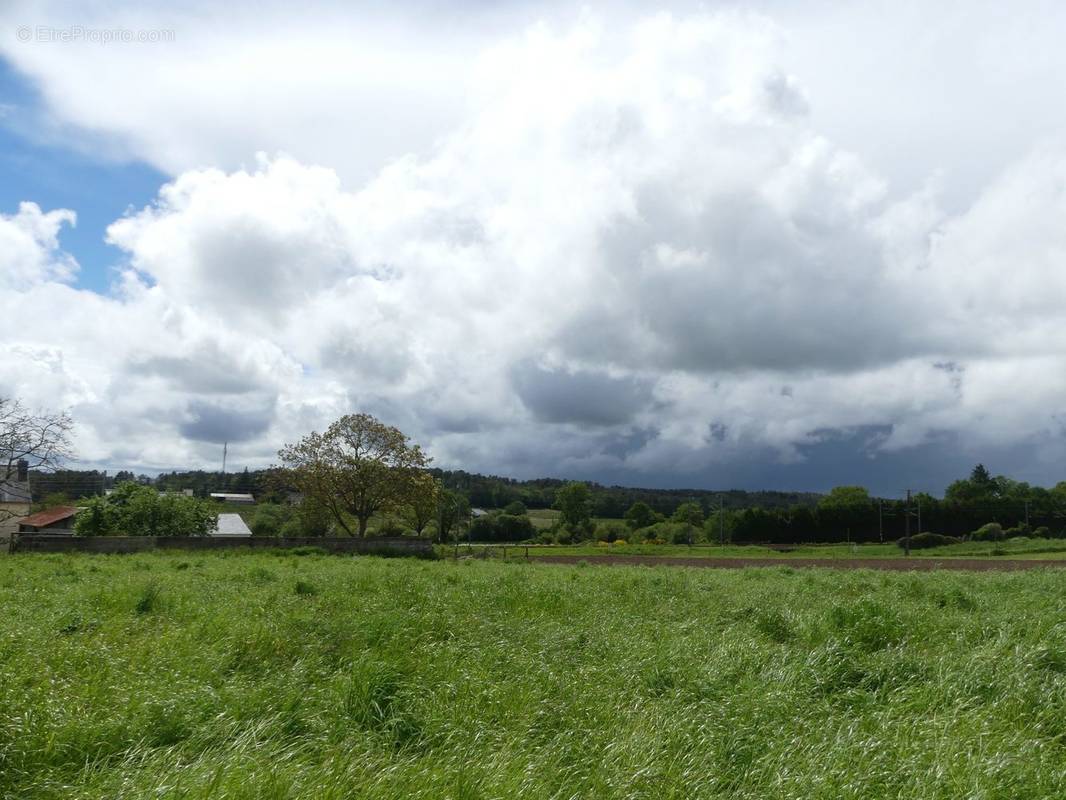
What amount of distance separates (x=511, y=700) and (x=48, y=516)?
66.2 m

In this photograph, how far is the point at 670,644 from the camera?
10.4m

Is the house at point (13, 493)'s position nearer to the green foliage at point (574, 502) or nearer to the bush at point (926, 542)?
the green foliage at point (574, 502)

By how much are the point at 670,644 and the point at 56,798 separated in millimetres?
7240

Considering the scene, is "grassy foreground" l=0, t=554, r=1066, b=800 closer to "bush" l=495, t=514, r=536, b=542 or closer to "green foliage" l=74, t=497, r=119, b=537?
"green foliage" l=74, t=497, r=119, b=537

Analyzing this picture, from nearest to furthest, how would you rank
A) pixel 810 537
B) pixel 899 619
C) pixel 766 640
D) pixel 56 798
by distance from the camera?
pixel 56 798 → pixel 766 640 → pixel 899 619 → pixel 810 537

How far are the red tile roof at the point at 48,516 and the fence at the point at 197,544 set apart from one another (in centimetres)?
2247

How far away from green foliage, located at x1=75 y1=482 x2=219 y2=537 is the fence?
140 inches

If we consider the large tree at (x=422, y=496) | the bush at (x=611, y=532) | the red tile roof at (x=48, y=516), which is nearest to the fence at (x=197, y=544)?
the large tree at (x=422, y=496)

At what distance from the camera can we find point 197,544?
37156 millimetres

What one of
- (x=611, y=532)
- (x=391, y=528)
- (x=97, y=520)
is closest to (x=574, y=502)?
(x=611, y=532)

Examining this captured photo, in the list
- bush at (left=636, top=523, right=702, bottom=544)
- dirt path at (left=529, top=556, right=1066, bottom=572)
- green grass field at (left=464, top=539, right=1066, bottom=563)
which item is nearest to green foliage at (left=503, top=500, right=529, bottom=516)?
bush at (left=636, top=523, right=702, bottom=544)

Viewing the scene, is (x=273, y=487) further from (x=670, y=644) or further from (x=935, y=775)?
(x=935, y=775)

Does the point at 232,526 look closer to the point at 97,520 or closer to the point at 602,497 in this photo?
the point at 97,520

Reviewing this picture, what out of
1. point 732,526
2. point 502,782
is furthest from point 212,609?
point 732,526
